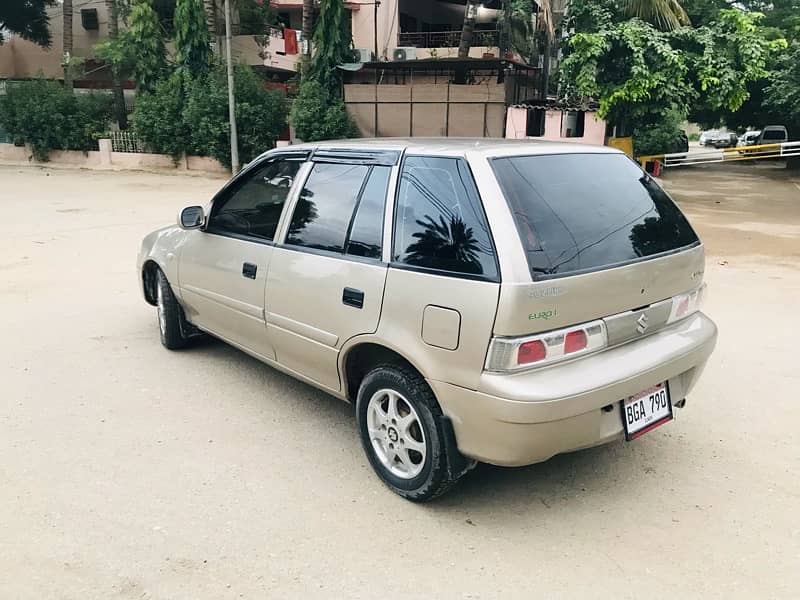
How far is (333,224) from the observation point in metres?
3.48

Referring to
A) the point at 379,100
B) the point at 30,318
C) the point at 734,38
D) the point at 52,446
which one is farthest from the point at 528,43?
the point at 52,446

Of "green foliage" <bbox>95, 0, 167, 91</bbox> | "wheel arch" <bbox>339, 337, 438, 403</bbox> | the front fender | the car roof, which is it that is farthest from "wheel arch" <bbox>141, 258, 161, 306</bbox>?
"green foliage" <bbox>95, 0, 167, 91</bbox>

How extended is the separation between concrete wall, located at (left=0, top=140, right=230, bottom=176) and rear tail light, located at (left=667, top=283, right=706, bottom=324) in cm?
2052

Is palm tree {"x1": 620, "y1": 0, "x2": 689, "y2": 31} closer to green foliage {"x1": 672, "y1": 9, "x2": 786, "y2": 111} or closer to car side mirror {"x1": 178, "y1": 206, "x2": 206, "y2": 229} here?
green foliage {"x1": 672, "y1": 9, "x2": 786, "y2": 111}

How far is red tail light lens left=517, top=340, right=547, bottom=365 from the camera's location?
8.72 feet

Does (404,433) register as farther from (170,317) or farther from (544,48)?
(544,48)

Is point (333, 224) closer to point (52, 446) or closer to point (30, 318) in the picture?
point (52, 446)

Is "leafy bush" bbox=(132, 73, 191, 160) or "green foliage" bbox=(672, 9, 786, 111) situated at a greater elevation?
"green foliage" bbox=(672, 9, 786, 111)

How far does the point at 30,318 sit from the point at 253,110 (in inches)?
649

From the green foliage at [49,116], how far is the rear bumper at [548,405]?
81.4 feet

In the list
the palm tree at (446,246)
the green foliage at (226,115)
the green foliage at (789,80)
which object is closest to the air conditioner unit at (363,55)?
the green foliage at (226,115)

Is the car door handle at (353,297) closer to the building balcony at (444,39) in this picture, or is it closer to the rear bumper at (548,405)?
the rear bumper at (548,405)

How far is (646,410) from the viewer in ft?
10.1

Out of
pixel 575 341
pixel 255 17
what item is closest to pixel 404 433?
pixel 575 341
